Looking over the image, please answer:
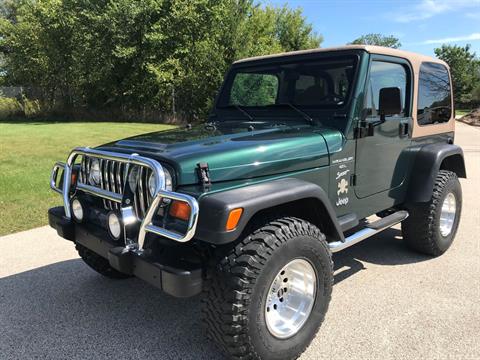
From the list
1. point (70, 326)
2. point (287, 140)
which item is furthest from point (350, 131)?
point (70, 326)

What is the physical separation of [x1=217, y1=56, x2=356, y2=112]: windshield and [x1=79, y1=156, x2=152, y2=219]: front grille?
1.52 meters

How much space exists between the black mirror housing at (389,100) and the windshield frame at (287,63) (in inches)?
9.1

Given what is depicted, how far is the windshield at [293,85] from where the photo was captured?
3.25 m

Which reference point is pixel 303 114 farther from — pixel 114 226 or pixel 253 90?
pixel 114 226

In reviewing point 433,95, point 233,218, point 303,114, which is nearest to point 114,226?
point 233,218

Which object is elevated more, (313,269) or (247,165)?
(247,165)

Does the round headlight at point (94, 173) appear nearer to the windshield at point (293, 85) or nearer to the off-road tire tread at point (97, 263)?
the off-road tire tread at point (97, 263)

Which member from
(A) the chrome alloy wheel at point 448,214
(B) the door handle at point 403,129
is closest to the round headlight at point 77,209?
(B) the door handle at point 403,129

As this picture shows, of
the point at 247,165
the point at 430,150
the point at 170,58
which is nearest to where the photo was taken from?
the point at 247,165

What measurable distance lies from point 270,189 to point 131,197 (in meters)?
0.83

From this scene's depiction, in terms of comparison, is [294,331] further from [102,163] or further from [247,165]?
[102,163]

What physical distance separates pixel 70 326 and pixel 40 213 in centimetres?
332

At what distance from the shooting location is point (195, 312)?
3191 millimetres

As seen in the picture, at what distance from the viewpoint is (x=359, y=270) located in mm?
3910
